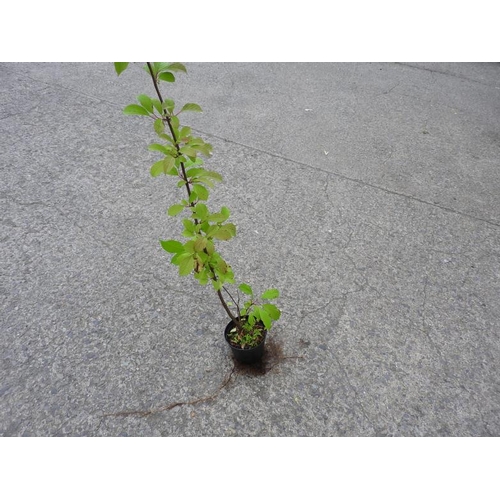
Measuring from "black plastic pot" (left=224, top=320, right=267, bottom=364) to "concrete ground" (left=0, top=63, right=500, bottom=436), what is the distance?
8 centimetres

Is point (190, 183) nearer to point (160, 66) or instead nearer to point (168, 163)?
point (168, 163)

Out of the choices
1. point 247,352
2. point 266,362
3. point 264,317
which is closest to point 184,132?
point 264,317

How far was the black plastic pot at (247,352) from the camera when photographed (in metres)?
2.08

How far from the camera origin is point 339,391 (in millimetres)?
2111

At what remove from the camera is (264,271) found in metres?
2.72

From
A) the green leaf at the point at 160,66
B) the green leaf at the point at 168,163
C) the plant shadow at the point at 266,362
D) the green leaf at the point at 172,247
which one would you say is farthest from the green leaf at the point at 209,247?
the plant shadow at the point at 266,362

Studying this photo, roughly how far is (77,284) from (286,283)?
4.29 ft

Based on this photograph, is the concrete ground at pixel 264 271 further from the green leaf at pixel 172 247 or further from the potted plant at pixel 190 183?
the green leaf at pixel 172 247

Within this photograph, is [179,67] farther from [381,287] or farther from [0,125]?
[0,125]

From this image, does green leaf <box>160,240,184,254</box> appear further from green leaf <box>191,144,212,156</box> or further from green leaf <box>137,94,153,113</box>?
green leaf <box>137,94,153,113</box>

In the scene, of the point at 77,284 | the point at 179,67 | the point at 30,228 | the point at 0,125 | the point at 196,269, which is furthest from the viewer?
the point at 0,125

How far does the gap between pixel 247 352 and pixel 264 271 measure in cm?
75

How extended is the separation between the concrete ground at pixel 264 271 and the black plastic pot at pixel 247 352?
0.25ft

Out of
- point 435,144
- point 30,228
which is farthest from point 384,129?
point 30,228
